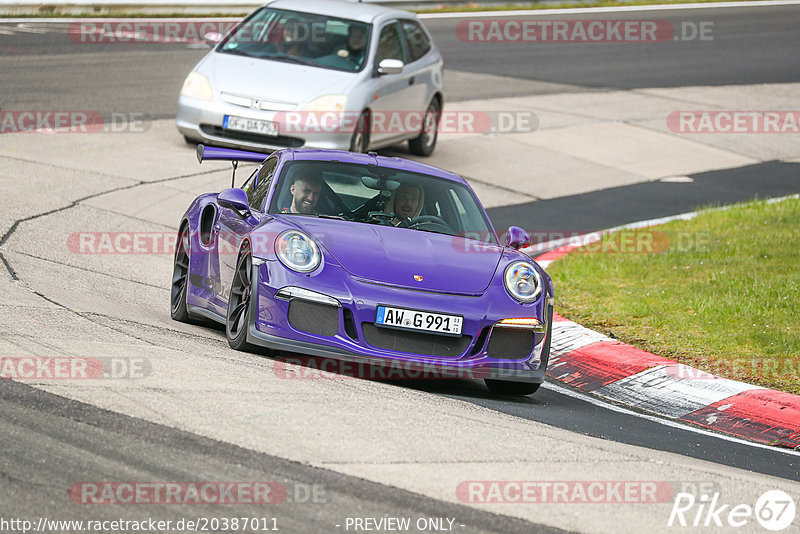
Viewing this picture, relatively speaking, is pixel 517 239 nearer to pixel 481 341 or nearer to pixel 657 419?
pixel 481 341

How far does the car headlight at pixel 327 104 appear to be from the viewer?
45.5ft

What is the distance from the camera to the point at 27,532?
4180 mm

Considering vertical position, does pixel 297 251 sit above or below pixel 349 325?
above

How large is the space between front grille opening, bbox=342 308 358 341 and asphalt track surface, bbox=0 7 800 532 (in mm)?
625

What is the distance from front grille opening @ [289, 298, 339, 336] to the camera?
6.84m

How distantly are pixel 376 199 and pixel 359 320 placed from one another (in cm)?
150

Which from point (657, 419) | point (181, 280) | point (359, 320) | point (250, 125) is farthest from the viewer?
point (250, 125)

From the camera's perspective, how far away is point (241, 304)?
7289 millimetres

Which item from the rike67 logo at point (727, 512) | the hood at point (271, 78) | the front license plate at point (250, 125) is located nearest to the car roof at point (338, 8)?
the hood at point (271, 78)

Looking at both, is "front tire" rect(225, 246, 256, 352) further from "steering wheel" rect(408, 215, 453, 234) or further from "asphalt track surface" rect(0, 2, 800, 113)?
"asphalt track surface" rect(0, 2, 800, 113)

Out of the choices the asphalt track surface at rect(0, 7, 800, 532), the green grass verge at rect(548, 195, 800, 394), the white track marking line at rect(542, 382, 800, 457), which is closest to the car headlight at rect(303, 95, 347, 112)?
the asphalt track surface at rect(0, 7, 800, 532)

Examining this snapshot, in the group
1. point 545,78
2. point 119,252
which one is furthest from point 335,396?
point 545,78

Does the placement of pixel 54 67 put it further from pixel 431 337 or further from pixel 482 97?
pixel 431 337

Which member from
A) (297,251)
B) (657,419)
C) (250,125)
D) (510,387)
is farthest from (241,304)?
(250,125)
